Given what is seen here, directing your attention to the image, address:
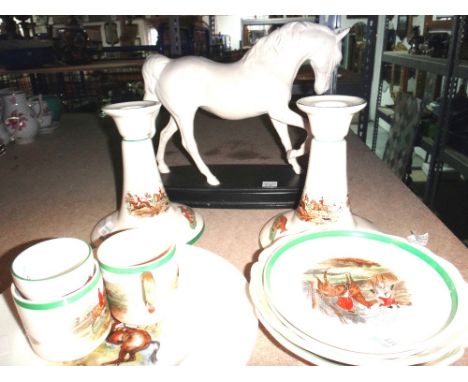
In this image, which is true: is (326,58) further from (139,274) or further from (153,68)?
(139,274)

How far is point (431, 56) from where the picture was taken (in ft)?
5.89

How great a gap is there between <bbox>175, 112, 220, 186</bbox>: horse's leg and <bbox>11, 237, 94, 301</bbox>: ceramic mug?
1.15ft

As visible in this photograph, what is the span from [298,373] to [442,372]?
128 mm

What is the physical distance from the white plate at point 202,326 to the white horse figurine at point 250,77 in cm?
31

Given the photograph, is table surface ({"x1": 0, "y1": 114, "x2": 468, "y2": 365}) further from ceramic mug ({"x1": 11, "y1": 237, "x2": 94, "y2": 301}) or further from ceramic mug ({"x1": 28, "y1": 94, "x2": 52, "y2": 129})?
ceramic mug ({"x1": 11, "y1": 237, "x2": 94, "y2": 301})

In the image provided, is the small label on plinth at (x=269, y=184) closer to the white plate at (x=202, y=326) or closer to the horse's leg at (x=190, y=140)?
the horse's leg at (x=190, y=140)

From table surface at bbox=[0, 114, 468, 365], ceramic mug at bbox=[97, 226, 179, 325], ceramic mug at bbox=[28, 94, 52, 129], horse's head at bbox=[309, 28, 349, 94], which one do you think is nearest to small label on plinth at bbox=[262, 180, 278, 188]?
table surface at bbox=[0, 114, 468, 365]

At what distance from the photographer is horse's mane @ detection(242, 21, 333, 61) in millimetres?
604

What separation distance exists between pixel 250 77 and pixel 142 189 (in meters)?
0.26

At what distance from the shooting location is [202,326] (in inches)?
16.2

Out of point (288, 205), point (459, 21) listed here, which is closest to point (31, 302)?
point (288, 205)

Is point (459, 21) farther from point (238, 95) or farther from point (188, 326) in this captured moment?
point (188, 326)

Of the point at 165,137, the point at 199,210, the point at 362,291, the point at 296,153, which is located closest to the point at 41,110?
the point at 165,137

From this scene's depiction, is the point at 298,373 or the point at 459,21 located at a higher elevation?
the point at 459,21
